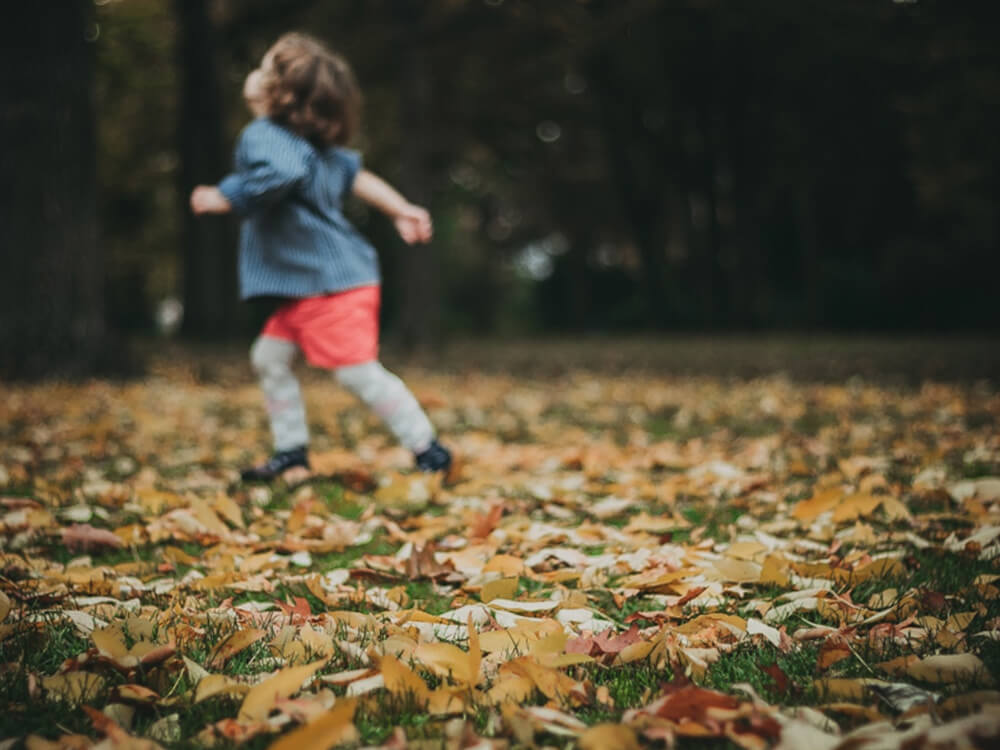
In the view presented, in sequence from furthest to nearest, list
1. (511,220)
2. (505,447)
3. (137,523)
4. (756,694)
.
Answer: (511,220)
(505,447)
(137,523)
(756,694)

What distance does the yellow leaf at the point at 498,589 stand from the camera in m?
2.05

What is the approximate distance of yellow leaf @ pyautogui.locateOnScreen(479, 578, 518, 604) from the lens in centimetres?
205

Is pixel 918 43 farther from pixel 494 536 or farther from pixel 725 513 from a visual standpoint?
pixel 494 536

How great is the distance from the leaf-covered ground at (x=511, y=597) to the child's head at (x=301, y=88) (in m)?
1.49

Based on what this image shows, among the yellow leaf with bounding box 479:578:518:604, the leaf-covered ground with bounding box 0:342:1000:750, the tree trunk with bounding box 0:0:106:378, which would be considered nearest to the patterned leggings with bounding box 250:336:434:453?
the leaf-covered ground with bounding box 0:342:1000:750

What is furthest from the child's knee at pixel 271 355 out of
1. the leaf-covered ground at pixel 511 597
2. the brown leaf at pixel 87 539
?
the brown leaf at pixel 87 539

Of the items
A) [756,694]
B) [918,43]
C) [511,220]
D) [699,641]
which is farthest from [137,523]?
[511,220]

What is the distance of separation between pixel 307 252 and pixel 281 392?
646 millimetres

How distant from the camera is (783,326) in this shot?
85.9 feet

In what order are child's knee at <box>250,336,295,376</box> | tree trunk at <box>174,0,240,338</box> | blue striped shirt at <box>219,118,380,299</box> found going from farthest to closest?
1. tree trunk at <box>174,0,240,338</box>
2. child's knee at <box>250,336,295,376</box>
3. blue striped shirt at <box>219,118,380,299</box>

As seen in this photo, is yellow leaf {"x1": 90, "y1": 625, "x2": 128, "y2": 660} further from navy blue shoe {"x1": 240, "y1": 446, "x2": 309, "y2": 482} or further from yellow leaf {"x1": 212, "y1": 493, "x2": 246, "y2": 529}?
navy blue shoe {"x1": 240, "y1": 446, "x2": 309, "y2": 482}

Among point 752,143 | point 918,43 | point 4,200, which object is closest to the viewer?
point 4,200

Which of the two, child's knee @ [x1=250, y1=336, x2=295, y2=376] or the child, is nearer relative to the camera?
the child

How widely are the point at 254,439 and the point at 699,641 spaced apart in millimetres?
3682
